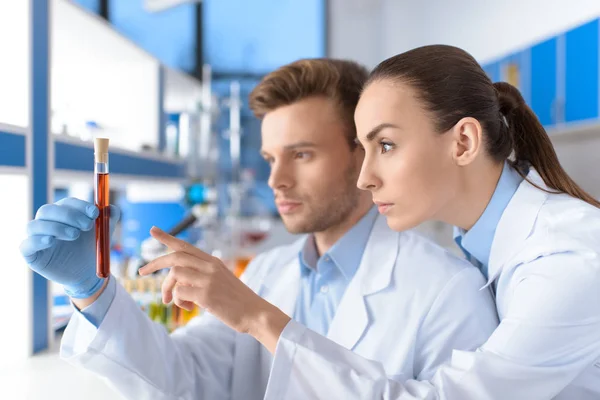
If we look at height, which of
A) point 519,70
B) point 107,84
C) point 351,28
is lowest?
point 107,84

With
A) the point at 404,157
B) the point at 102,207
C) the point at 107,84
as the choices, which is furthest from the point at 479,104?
the point at 107,84

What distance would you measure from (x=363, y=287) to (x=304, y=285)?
24 cm

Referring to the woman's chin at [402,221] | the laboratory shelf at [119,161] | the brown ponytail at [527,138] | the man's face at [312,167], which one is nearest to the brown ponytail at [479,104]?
the brown ponytail at [527,138]

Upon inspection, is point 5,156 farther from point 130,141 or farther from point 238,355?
point 130,141

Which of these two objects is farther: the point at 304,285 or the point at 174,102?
the point at 174,102

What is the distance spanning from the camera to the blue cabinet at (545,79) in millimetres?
3035

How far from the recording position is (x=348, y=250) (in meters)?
1.35

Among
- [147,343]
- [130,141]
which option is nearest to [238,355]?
[147,343]

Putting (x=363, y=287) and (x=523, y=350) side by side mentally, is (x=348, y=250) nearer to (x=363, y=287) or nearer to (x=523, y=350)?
(x=363, y=287)

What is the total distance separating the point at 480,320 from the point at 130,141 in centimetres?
208

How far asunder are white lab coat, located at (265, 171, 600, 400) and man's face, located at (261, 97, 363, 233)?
499 millimetres

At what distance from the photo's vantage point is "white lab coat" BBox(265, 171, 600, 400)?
0.87 metres

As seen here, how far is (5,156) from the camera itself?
1.30 m

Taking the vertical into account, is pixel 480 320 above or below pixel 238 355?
above
